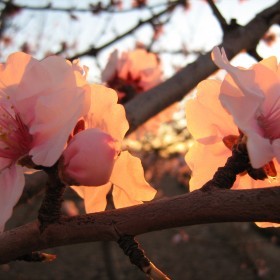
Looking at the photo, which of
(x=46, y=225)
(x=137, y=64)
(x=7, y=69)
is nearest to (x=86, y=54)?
(x=137, y=64)

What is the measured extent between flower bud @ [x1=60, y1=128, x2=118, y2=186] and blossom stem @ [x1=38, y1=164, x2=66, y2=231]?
0.04 metres

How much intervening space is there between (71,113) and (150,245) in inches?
281

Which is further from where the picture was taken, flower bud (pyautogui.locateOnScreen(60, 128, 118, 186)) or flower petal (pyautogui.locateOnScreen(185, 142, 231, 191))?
flower petal (pyautogui.locateOnScreen(185, 142, 231, 191))

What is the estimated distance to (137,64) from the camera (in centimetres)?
202

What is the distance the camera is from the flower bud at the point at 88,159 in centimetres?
59

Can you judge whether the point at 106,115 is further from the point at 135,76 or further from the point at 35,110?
the point at 135,76

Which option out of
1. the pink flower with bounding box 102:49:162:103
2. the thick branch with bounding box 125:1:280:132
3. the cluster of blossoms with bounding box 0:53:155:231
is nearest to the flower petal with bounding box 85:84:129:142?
the cluster of blossoms with bounding box 0:53:155:231

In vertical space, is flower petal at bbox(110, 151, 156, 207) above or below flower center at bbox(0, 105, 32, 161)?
below

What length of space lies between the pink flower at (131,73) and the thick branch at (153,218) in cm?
131

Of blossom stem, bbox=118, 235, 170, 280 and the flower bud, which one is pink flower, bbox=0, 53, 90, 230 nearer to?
the flower bud

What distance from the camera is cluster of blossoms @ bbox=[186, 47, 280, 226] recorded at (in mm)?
601

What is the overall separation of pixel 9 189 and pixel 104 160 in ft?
0.62

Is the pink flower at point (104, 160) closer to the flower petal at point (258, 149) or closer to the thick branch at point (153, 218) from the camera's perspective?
the thick branch at point (153, 218)

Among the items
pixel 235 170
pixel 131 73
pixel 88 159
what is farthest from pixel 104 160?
pixel 131 73
